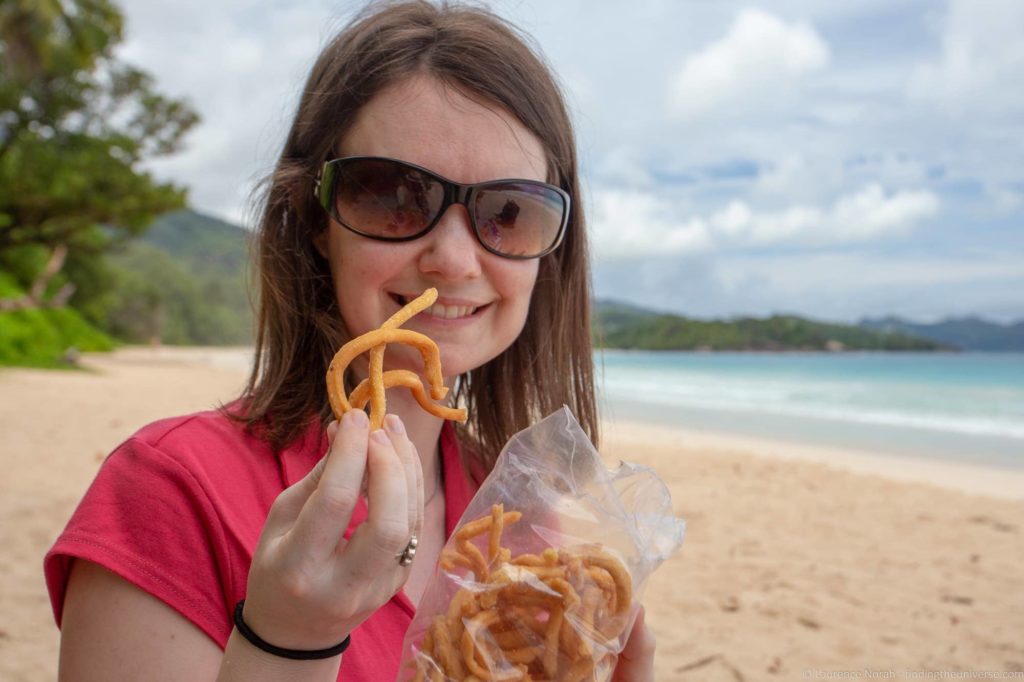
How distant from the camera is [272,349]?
2021 mm

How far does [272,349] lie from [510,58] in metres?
0.94

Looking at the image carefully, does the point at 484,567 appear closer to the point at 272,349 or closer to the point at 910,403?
the point at 272,349

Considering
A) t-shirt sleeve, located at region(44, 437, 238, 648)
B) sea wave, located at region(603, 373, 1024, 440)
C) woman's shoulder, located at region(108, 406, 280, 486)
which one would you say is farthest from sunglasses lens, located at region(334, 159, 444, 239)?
sea wave, located at region(603, 373, 1024, 440)

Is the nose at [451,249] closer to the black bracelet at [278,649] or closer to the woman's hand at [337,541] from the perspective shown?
the woman's hand at [337,541]

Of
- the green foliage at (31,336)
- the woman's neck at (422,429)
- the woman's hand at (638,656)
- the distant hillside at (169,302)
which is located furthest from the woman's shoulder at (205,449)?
the distant hillside at (169,302)

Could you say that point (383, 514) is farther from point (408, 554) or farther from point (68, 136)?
point (68, 136)

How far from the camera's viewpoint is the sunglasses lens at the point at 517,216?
173 cm

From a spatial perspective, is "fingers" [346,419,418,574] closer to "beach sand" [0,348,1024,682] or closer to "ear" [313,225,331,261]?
"ear" [313,225,331,261]

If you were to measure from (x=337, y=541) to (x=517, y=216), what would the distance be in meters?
0.95

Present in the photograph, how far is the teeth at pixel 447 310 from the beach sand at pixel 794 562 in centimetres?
164

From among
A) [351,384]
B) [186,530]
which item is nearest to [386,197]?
[351,384]

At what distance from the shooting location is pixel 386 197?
5.55ft

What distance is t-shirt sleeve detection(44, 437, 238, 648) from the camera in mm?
A: 1364

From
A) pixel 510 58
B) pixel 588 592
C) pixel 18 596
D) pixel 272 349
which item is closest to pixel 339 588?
pixel 588 592
